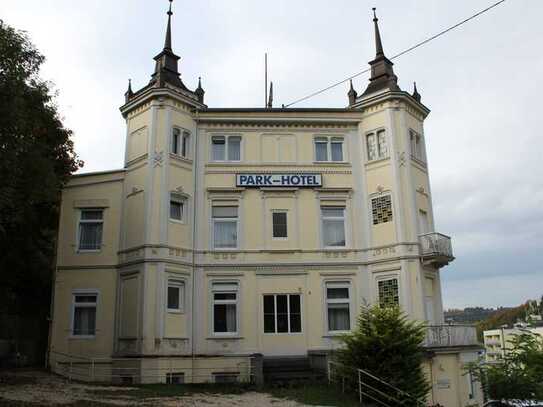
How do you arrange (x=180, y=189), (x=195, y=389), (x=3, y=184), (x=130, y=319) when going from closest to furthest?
(x=3, y=184)
(x=195, y=389)
(x=130, y=319)
(x=180, y=189)

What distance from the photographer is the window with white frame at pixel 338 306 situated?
24.5 m

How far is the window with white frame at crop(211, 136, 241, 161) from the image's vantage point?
26.0 m

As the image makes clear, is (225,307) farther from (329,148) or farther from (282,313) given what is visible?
(329,148)

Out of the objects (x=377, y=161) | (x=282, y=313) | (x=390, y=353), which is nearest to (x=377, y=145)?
(x=377, y=161)

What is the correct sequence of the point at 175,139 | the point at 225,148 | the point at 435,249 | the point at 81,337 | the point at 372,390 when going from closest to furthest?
the point at 372,390
the point at 81,337
the point at 435,249
the point at 175,139
the point at 225,148

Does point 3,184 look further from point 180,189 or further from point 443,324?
point 443,324

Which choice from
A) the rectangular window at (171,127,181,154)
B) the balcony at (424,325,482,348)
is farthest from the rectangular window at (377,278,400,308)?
the rectangular window at (171,127,181,154)

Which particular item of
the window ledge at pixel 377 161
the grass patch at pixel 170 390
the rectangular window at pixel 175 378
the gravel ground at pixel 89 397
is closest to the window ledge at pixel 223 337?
the rectangular window at pixel 175 378

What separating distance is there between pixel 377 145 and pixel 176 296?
11.2 m

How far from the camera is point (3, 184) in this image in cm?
1669

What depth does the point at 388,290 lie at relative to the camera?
24141mm

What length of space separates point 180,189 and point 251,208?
3232 millimetres

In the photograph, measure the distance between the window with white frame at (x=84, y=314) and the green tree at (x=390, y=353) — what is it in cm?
1133

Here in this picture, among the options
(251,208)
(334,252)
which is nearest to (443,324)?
(334,252)
